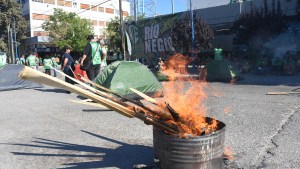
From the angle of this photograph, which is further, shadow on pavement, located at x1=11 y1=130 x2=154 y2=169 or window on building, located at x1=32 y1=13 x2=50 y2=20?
window on building, located at x1=32 y1=13 x2=50 y2=20

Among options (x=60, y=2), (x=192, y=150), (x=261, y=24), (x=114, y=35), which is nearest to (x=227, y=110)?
(x=192, y=150)

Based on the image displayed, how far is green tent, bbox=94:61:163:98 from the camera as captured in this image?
8.03 metres

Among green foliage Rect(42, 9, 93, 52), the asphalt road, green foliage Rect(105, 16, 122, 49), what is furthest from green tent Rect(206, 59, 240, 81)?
green foliage Rect(42, 9, 93, 52)

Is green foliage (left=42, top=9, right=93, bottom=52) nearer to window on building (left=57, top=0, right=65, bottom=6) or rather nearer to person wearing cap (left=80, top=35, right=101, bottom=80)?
window on building (left=57, top=0, right=65, bottom=6)

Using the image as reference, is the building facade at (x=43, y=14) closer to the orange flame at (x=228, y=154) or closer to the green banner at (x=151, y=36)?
the green banner at (x=151, y=36)

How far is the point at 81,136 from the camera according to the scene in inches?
208

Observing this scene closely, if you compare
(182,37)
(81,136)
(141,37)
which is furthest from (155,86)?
(141,37)

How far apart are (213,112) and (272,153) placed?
8.71 feet

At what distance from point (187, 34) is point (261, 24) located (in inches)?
162

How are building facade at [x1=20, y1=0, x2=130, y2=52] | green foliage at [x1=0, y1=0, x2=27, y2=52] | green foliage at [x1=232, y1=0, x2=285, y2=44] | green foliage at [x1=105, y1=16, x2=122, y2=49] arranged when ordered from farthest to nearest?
building facade at [x1=20, y1=0, x2=130, y2=52]
green foliage at [x1=0, y1=0, x2=27, y2=52]
green foliage at [x1=105, y1=16, x2=122, y2=49]
green foliage at [x1=232, y1=0, x2=285, y2=44]

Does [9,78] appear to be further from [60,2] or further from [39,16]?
[60,2]

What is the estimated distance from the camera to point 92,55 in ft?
30.6

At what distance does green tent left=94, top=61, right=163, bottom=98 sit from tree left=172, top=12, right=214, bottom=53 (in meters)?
10.3

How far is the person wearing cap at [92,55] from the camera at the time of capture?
931 centimetres
